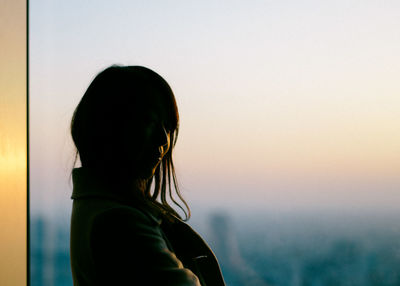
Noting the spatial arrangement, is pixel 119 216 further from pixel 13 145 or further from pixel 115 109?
pixel 13 145

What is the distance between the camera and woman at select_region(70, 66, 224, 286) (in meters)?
0.43

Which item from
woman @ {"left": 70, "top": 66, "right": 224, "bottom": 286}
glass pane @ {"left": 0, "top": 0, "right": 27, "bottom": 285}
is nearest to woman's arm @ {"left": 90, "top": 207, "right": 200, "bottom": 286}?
woman @ {"left": 70, "top": 66, "right": 224, "bottom": 286}

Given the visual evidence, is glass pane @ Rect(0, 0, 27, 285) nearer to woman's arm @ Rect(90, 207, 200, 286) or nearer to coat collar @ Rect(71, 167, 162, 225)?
coat collar @ Rect(71, 167, 162, 225)

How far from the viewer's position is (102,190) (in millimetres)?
500

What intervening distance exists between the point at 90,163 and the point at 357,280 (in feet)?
4.32

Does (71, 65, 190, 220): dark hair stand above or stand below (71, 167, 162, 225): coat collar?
above

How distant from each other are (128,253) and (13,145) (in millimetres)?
776

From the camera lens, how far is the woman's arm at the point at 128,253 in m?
0.42

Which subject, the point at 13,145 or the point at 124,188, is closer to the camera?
the point at 124,188

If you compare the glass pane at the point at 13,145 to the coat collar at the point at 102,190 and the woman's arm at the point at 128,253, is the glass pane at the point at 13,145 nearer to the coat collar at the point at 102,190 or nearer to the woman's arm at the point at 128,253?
the coat collar at the point at 102,190

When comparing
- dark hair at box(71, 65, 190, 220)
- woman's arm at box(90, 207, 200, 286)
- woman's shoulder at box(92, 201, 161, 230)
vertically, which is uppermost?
dark hair at box(71, 65, 190, 220)

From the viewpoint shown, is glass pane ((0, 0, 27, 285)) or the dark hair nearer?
the dark hair

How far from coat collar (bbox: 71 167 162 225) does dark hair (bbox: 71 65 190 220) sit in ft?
0.05

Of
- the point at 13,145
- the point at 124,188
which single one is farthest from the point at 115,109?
the point at 13,145
